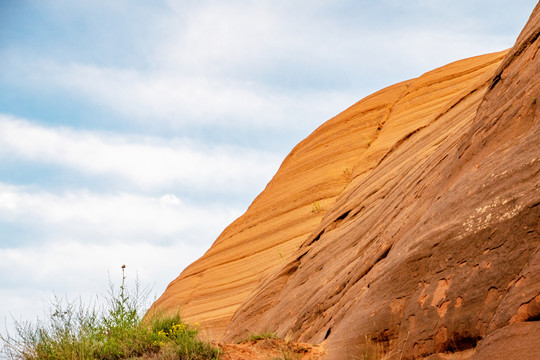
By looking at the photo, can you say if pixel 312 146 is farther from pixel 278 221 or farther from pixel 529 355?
pixel 529 355

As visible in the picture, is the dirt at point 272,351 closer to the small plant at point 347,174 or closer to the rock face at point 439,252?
the rock face at point 439,252

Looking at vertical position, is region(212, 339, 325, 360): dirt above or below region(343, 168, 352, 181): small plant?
below

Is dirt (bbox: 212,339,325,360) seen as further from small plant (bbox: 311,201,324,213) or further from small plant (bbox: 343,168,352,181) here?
small plant (bbox: 343,168,352,181)

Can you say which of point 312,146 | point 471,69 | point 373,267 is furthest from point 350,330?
point 312,146

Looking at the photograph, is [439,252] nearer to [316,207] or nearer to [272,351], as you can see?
[272,351]

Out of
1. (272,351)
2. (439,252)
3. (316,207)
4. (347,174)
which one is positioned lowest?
(272,351)

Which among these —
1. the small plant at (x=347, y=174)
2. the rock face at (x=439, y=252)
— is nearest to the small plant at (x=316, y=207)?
the small plant at (x=347, y=174)

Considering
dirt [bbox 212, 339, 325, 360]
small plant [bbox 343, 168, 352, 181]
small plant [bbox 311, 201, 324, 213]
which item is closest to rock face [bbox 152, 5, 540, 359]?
dirt [bbox 212, 339, 325, 360]

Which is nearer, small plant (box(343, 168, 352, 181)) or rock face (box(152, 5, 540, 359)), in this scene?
rock face (box(152, 5, 540, 359))

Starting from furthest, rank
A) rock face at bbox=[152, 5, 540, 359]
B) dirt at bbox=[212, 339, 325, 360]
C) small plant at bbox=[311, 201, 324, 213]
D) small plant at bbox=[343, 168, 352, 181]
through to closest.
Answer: small plant at bbox=[343, 168, 352, 181] → small plant at bbox=[311, 201, 324, 213] → dirt at bbox=[212, 339, 325, 360] → rock face at bbox=[152, 5, 540, 359]

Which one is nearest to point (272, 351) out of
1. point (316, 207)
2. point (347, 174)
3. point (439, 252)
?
point (439, 252)

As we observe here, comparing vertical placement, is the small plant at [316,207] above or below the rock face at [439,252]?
above

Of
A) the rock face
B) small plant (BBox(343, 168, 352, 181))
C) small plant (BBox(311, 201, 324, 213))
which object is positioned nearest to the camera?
the rock face

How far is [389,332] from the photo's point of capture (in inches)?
226
